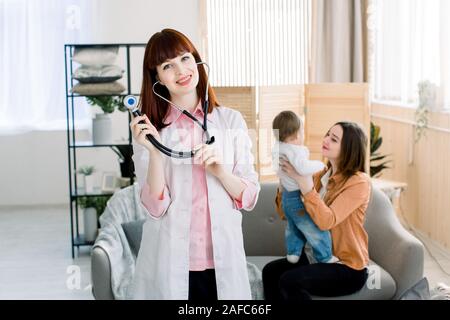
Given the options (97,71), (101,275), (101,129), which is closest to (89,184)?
(101,129)

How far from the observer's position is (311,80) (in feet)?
10.5

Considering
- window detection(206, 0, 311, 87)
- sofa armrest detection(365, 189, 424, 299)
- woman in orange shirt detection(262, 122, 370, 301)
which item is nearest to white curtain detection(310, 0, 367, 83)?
window detection(206, 0, 311, 87)

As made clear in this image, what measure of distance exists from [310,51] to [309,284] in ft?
7.48

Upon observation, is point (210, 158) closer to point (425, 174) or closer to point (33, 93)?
point (425, 174)

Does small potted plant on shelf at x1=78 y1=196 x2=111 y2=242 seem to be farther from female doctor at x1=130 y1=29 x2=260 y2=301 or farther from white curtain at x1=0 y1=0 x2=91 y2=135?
female doctor at x1=130 y1=29 x2=260 y2=301

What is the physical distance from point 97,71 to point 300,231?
1.53m

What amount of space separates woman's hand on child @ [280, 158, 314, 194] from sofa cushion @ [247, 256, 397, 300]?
263 mm

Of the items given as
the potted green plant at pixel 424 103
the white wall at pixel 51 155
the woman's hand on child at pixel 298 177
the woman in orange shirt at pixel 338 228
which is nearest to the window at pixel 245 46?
the white wall at pixel 51 155

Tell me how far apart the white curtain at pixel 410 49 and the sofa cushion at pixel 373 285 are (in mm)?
1309

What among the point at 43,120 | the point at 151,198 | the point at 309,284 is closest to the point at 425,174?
the point at 309,284

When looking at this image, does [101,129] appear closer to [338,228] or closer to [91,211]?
[91,211]

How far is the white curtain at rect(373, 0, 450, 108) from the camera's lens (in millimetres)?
2377
